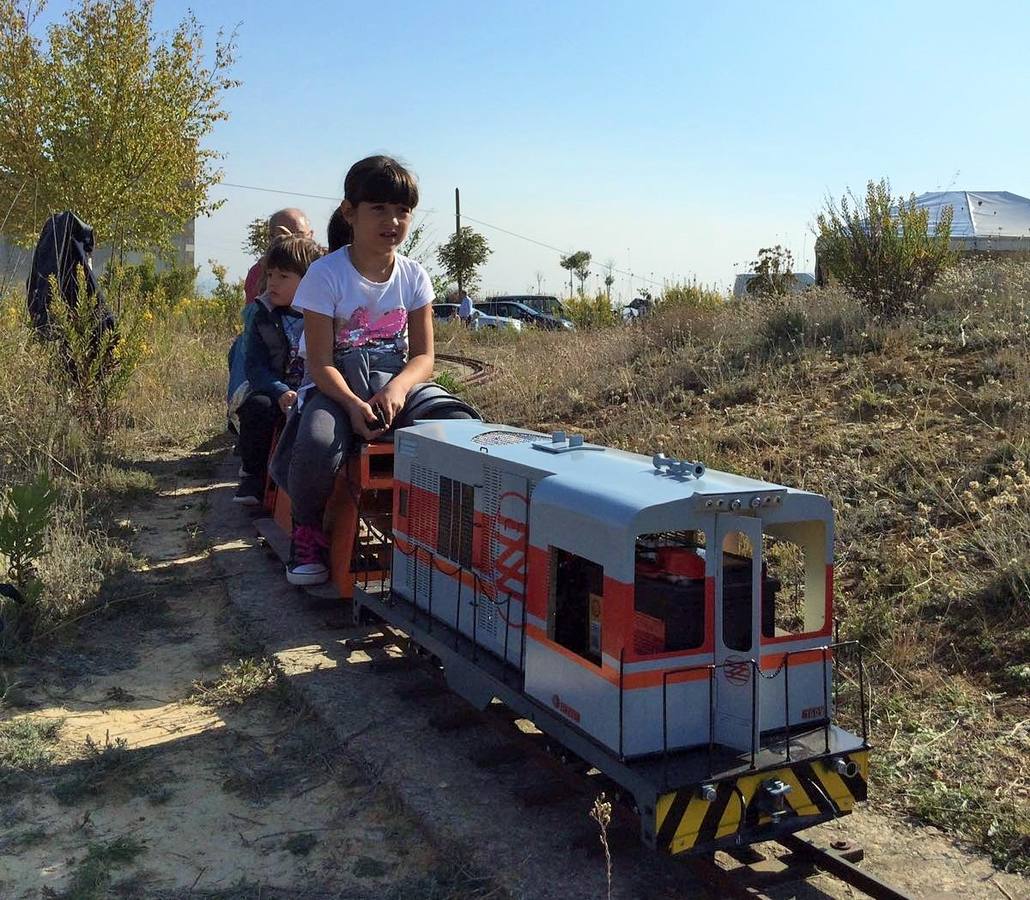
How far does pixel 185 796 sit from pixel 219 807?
0.48 feet

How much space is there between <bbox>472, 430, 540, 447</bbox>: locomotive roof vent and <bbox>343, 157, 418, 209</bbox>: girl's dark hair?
1.20 meters

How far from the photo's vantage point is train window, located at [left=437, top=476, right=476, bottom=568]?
378cm

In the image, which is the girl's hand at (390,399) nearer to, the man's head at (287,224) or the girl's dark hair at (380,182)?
the girl's dark hair at (380,182)

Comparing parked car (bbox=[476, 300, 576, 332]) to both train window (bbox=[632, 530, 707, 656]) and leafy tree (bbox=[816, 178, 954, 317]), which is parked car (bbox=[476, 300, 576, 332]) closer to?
leafy tree (bbox=[816, 178, 954, 317])

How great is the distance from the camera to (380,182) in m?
4.38

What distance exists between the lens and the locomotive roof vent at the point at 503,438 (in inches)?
150

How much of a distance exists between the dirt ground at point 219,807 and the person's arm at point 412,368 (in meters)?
1.16

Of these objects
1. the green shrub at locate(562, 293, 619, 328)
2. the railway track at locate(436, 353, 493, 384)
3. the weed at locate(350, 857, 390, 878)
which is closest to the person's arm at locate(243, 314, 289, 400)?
the weed at locate(350, 857, 390, 878)

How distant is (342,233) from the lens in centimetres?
496

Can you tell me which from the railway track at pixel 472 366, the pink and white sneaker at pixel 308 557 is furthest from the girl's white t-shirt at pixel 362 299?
the railway track at pixel 472 366

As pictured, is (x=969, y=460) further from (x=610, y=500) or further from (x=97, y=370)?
(x=97, y=370)

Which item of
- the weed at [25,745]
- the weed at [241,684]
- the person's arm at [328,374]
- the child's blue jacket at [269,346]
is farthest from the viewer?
the child's blue jacket at [269,346]

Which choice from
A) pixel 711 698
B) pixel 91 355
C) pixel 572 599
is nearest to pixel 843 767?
pixel 711 698

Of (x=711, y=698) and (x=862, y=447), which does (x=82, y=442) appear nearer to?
(x=862, y=447)
